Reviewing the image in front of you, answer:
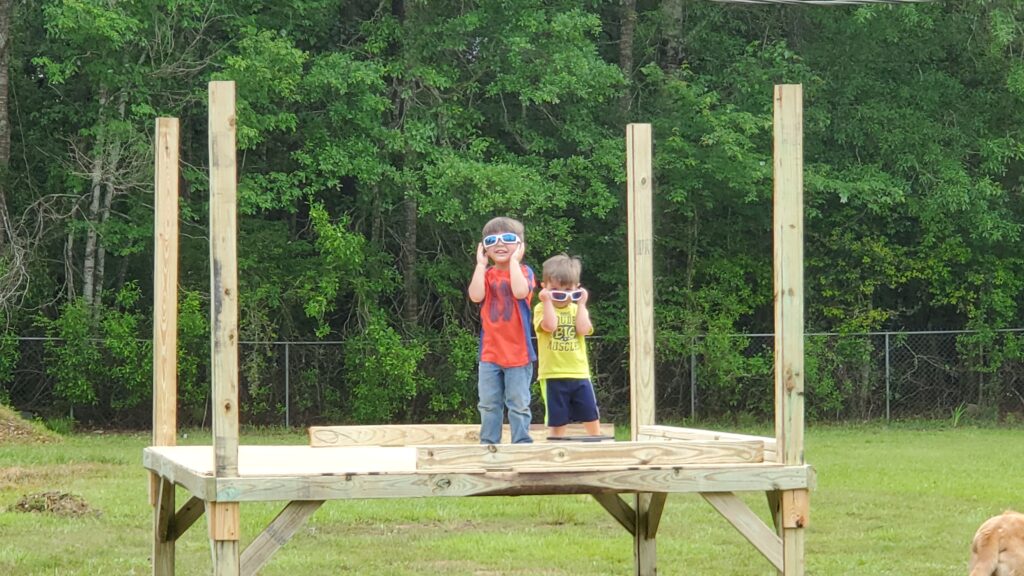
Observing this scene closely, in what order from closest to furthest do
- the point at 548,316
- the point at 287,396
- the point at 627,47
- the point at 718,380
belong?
1. the point at 548,316
2. the point at 287,396
3. the point at 718,380
4. the point at 627,47

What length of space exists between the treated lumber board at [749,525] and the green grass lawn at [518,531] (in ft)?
9.01

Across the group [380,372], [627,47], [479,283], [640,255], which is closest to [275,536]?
[479,283]

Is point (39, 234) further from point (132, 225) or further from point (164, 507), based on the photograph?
point (164, 507)

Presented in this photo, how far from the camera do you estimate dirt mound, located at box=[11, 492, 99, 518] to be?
38.5 feet

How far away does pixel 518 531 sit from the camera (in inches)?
442

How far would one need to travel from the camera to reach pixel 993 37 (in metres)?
25.0

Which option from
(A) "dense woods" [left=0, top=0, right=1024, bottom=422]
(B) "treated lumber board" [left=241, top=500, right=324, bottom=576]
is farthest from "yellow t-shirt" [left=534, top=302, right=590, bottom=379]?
(A) "dense woods" [left=0, top=0, right=1024, bottom=422]

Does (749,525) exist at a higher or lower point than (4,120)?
lower

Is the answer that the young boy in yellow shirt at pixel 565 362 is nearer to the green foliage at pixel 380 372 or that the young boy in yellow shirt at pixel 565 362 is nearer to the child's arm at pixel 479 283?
the child's arm at pixel 479 283

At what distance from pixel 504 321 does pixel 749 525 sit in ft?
5.87

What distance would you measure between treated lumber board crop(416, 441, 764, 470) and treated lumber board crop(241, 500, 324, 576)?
0.53 meters

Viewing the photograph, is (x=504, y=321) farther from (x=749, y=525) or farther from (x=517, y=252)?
(x=749, y=525)

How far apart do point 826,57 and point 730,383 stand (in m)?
6.60

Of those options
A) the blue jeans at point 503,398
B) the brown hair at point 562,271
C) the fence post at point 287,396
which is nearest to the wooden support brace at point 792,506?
the blue jeans at point 503,398
